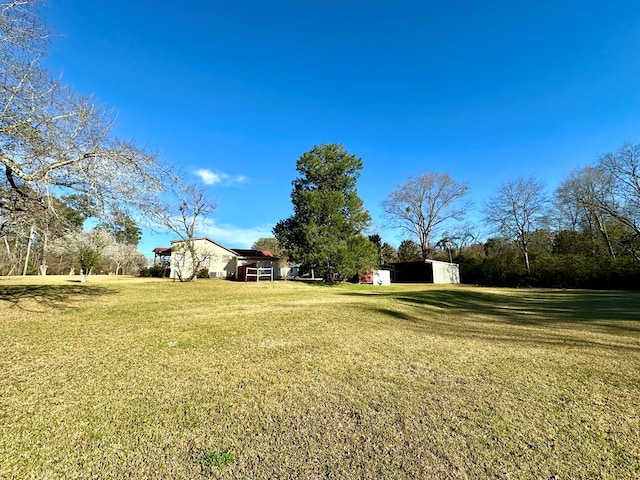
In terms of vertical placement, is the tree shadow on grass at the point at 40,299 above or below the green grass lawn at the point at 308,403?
above

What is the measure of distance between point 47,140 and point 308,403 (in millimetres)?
7385

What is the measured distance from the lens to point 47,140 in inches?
239

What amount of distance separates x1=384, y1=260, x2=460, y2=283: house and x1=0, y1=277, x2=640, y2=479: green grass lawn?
25.0 metres

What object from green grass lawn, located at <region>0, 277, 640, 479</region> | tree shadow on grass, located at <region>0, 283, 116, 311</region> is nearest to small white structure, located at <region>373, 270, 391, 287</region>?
green grass lawn, located at <region>0, 277, 640, 479</region>

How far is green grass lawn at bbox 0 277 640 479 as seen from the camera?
2.04m

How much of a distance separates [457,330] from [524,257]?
1069 inches

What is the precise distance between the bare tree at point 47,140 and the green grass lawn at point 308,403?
116 inches

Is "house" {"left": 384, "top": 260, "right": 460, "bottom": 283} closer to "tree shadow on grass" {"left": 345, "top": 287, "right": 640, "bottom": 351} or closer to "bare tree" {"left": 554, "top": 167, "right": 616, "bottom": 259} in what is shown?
"bare tree" {"left": 554, "top": 167, "right": 616, "bottom": 259}

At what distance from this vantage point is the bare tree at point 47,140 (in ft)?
17.6

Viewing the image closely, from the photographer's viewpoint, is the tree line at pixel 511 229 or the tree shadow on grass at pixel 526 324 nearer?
the tree shadow on grass at pixel 526 324

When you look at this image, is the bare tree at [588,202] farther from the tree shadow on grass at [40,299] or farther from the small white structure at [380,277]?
the tree shadow on grass at [40,299]

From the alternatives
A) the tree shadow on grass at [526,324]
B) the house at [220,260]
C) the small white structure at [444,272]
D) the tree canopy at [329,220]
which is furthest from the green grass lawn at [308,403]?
the small white structure at [444,272]

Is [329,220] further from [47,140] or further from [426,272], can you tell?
[47,140]

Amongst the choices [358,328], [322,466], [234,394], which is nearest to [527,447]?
[322,466]
